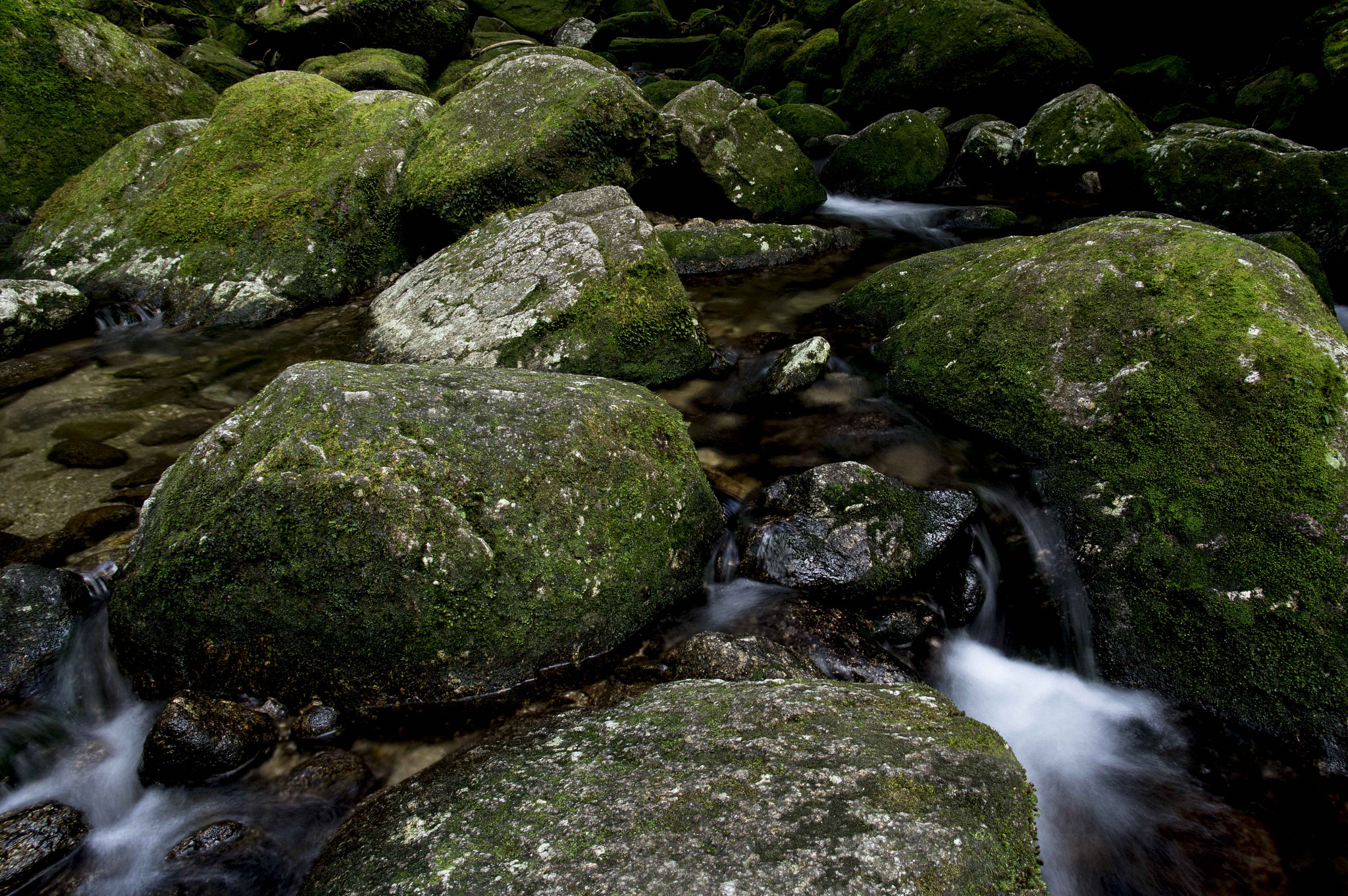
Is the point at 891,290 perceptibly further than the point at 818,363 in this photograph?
Yes

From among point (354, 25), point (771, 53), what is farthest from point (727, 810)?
point (771, 53)

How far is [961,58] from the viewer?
13000 mm

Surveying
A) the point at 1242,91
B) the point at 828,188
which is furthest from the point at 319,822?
the point at 1242,91

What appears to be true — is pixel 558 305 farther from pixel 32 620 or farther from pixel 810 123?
pixel 810 123

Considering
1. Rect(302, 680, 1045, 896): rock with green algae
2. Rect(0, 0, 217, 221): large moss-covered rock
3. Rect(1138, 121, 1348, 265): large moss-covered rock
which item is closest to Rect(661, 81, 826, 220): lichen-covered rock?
Rect(1138, 121, 1348, 265): large moss-covered rock

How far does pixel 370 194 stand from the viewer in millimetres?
7551

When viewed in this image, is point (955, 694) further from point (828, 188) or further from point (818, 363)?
point (828, 188)

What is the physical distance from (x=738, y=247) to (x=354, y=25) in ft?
46.3

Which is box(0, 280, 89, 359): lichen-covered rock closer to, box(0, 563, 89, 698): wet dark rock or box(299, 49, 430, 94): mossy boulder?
box(0, 563, 89, 698): wet dark rock

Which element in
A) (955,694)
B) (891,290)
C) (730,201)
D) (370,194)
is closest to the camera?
(955,694)

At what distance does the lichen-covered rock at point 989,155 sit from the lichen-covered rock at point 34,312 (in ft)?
41.4

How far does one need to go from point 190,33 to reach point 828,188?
18.7 m

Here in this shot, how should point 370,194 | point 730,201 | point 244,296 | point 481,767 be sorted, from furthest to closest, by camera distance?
point 730,201 < point 370,194 < point 244,296 < point 481,767

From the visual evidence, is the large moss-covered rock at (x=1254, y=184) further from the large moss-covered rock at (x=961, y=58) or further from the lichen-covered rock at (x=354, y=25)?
the lichen-covered rock at (x=354, y=25)
